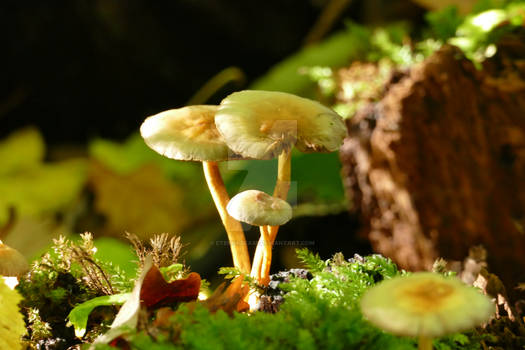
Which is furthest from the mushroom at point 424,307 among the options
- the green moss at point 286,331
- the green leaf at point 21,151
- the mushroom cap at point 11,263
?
the green leaf at point 21,151

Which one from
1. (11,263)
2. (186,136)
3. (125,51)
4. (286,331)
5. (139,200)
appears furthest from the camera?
(125,51)

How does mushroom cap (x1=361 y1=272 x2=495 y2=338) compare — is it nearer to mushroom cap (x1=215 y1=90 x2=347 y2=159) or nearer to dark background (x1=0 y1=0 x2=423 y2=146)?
mushroom cap (x1=215 y1=90 x2=347 y2=159)

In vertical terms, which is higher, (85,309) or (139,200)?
(139,200)

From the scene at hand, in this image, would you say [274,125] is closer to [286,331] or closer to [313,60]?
[286,331]

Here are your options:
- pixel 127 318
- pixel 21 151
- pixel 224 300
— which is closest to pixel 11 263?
pixel 127 318

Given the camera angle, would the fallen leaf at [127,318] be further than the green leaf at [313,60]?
No

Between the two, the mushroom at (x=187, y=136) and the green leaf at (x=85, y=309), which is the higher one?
the mushroom at (x=187, y=136)

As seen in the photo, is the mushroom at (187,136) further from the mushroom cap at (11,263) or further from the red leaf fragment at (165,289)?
the mushroom cap at (11,263)

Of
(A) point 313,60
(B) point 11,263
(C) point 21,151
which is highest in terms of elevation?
(A) point 313,60

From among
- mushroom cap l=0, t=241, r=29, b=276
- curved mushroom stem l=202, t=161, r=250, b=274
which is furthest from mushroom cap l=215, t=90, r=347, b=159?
mushroom cap l=0, t=241, r=29, b=276
